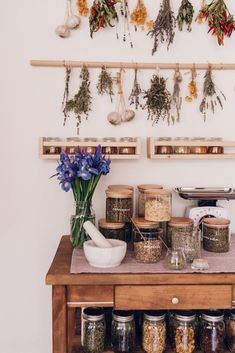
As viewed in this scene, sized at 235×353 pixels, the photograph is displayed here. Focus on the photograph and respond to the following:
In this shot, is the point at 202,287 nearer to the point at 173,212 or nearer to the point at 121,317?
the point at 121,317

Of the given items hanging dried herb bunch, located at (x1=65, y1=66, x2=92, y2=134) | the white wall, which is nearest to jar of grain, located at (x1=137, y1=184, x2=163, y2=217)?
the white wall

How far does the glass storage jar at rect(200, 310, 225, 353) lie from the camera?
6.11 feet

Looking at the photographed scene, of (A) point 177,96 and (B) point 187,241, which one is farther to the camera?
(A) point 177,96

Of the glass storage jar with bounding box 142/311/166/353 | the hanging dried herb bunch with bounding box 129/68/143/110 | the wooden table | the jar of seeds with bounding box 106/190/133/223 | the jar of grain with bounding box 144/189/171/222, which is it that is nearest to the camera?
the wooden table

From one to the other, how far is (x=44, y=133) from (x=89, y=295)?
92cm

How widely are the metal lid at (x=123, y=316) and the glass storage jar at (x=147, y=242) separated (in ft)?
0.82

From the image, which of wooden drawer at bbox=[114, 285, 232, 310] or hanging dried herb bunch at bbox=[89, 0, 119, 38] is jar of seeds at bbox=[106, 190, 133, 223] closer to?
wooden drawer at bbox=[114, 285, 232, 310]

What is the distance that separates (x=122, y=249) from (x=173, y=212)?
0.67m

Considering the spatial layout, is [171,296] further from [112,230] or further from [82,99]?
[82,99]

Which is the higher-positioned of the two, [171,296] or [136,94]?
[136,94]

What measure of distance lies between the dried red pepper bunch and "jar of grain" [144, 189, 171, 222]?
2.88ft

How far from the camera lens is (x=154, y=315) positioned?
187 cm

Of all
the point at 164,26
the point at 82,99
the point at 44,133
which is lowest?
the point at 44,133

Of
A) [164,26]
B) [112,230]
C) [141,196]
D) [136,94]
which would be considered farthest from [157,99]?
[112,230]
